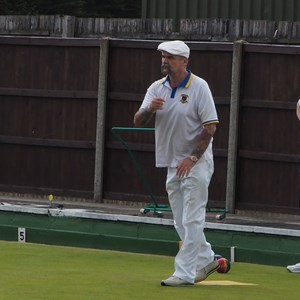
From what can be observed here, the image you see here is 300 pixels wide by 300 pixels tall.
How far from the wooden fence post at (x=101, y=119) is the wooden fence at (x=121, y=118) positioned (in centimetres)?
1

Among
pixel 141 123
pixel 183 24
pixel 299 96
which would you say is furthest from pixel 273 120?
pixel 141 123

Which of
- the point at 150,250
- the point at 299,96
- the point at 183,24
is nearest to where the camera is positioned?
the point at 150,250

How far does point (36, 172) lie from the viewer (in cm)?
1802

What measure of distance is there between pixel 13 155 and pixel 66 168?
857 millimetres

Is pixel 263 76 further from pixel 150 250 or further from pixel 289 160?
pixel 150 250

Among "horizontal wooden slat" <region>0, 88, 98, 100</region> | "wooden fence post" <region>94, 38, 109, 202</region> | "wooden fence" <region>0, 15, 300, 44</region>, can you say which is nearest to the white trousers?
"wooden fence" <region>0, 15, 300, 44</region>

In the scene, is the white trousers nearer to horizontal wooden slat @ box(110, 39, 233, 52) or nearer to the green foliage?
horizontal wooden slat @ box(110, 39, 233, 52)

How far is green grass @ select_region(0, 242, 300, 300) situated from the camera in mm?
9227

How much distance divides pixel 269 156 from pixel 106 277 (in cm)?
595

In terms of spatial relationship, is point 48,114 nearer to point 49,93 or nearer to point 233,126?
point 49,93

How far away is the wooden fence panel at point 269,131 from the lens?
15.7m

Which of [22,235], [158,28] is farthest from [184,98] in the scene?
[158,28]

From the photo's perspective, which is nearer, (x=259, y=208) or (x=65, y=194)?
(x=259, y=208)

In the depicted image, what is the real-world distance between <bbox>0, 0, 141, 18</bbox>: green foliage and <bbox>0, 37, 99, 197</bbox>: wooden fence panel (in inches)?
475
